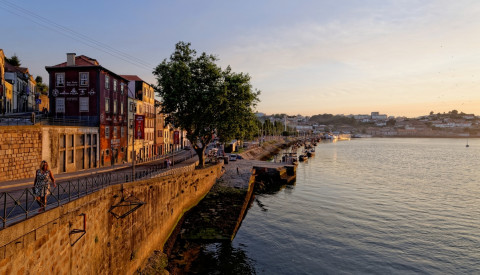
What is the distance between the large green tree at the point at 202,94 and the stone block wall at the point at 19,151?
18.8m

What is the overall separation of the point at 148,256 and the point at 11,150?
15644 mm

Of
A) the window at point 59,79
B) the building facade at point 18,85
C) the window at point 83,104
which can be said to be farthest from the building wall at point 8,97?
the window at point 83,104

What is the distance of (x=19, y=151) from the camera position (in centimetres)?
2647

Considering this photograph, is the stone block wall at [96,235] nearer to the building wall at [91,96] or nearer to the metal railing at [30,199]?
the metal railing at [30,199]

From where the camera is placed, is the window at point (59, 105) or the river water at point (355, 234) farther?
the window at point (59, 105)

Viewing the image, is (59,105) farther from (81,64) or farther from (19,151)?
(19,151)

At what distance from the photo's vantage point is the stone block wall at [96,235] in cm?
927

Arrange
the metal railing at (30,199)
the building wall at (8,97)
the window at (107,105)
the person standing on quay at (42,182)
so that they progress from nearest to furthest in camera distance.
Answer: the metal railing at (30,199)
the person standing on quay at (42,182)
the window at (107,105)
the building wall at (8,97)

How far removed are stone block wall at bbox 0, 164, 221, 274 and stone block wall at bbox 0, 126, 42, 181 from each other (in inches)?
512

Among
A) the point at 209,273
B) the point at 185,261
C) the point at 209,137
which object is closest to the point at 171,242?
the point at 185,261

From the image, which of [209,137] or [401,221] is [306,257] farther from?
[209,137]

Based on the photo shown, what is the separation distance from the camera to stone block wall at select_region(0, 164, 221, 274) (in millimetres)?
9273

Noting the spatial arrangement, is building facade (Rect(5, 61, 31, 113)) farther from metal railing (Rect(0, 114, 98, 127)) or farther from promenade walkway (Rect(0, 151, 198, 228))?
promenade walkway (Rect(0, 151, 198, 228))

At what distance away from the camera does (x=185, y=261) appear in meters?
22.9
